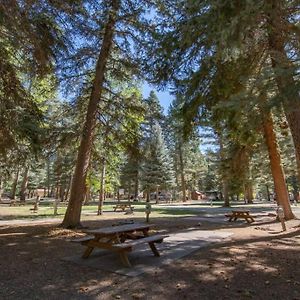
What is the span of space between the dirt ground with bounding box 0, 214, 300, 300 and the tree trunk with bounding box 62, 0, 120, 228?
3121 millimetres

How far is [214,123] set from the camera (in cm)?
1075

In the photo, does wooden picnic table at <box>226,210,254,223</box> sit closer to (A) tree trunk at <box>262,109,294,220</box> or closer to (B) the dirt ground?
(A) tree trunk at <box>262,109,294,220</box>

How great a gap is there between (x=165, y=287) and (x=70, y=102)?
8.69 meters

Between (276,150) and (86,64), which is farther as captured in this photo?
(276,150)

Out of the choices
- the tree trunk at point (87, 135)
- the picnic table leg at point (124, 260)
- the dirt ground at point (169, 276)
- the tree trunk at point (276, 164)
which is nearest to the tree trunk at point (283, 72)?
the dirt ground at point (169, 276)

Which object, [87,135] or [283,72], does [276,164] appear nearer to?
[87,135]

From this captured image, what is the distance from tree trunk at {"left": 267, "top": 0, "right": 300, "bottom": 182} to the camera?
16.5 ft

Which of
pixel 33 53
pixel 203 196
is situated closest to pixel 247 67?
pixel 33 53

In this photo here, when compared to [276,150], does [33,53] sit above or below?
above

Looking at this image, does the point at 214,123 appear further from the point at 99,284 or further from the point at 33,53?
the point at 99,284

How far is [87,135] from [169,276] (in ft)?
21.7

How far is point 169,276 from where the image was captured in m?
5.28

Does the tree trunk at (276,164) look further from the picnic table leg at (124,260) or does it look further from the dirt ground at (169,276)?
the picnic table leg at (124,260)

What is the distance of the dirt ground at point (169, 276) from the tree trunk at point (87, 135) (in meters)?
3.12
